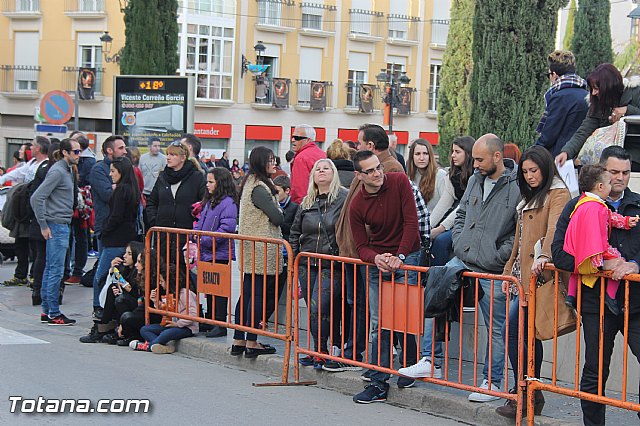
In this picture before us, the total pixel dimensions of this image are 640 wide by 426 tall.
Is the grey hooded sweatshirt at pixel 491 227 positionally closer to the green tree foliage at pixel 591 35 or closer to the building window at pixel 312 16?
the green tree foliage at pixel 591 35

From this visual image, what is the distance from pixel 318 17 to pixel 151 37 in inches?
645

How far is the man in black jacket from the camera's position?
644 centimetres

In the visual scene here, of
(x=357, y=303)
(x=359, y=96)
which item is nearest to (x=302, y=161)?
(x=357, y=303)

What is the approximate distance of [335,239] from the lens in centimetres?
883

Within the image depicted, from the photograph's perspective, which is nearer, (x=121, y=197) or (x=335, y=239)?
(x=335, y=239)

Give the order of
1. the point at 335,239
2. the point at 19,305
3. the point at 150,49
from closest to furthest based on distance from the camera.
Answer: the point at 335,239
the point at 19,305
the point at 150,49

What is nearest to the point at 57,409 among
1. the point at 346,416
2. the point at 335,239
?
the point at 346,416

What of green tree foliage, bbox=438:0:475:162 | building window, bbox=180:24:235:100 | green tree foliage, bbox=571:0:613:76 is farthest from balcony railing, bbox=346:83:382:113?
green tree foliage, bbox=571:0:613:76

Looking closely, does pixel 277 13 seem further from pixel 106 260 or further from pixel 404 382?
pixel 404 382

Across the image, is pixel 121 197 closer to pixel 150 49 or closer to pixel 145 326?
pixel 145 326

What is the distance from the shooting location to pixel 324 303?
8.74 m

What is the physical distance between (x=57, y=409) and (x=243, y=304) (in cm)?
260

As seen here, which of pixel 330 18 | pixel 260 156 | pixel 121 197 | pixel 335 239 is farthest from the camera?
pixel 330 18

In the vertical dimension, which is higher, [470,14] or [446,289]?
[470,14]
